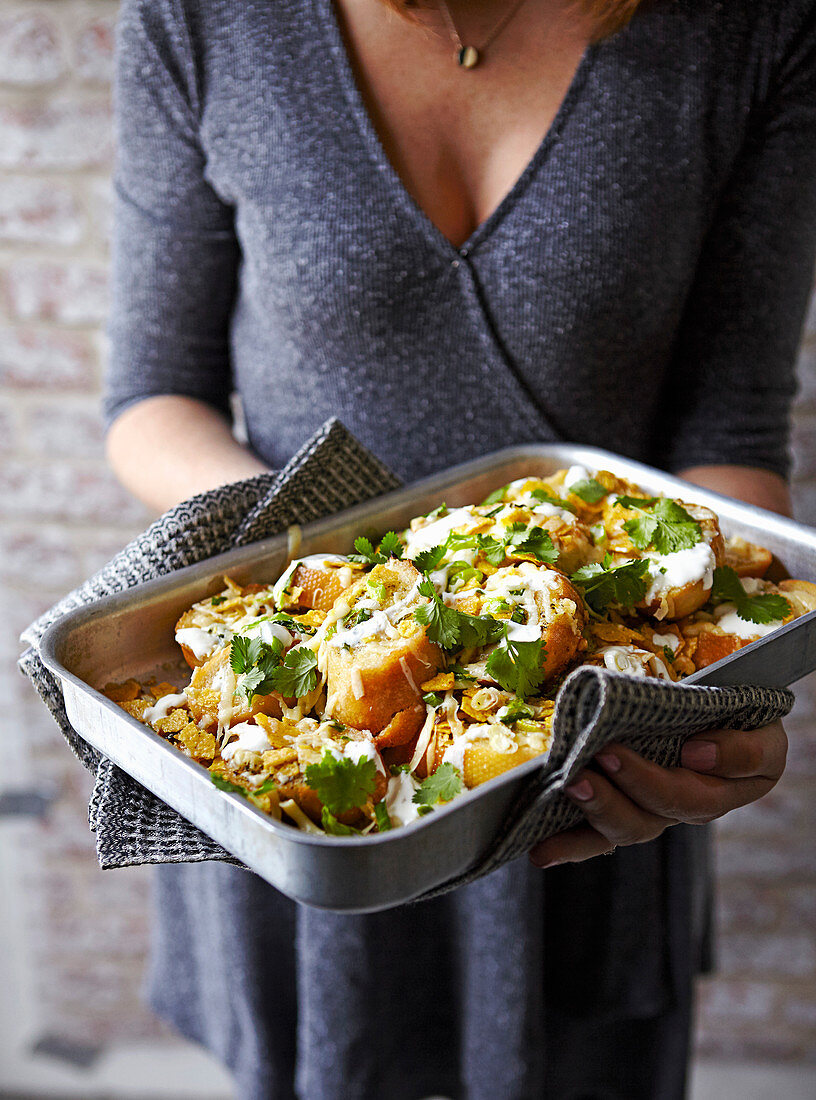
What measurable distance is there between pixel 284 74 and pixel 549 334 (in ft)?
1.04

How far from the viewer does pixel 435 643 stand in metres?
0.58

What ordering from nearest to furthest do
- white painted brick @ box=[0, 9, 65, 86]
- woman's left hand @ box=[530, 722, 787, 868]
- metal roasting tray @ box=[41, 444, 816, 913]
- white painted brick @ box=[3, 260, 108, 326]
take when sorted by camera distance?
metal roasting tray @ box=[41, 444, 816, 913]
woman's left hand @ box=[530, 722, 787, 868]
white painted brick @ box=[0, 9, 65, 86]
white painted brick @ box=[3, 260, 108, 326]

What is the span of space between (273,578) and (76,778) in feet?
3.06

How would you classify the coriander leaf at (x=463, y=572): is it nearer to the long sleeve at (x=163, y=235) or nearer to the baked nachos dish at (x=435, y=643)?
the baked nachos dish at (x=435, y=643)

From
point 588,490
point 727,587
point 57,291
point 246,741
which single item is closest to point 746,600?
point 727,587

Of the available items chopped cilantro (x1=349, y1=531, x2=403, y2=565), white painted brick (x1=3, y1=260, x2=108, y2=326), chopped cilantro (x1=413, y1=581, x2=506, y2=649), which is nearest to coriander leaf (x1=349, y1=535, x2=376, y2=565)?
chopped cilantro (x1=349, y1=531, x2=403, y2=565)

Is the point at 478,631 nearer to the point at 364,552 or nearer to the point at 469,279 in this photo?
the point at 364,552

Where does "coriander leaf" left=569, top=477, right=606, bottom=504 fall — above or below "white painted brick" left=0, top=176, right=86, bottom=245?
below

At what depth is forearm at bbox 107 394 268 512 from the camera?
89cm

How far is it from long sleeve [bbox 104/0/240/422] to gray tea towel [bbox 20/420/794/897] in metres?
0.28

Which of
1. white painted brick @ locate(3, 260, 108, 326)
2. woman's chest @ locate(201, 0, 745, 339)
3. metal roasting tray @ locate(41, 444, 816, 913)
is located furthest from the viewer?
white painted brick @ locate(3, 260, 108, 326)

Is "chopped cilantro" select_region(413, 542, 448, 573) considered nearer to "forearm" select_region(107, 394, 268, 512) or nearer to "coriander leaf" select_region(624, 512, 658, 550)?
"coriander leaf" select_region(624, 512, 658, 550)

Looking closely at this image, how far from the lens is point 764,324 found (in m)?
0.92

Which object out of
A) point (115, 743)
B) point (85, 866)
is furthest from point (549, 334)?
point (85, 866)
